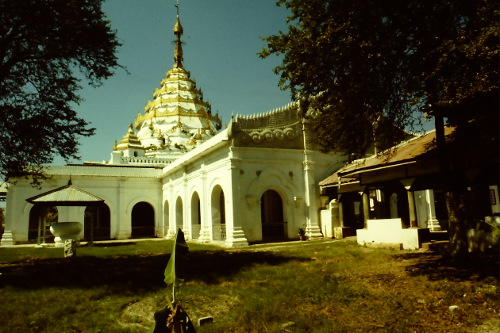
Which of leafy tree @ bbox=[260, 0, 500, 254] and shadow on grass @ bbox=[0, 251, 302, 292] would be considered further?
shadow on grass @ bbox=[0, 251, 302, 292]

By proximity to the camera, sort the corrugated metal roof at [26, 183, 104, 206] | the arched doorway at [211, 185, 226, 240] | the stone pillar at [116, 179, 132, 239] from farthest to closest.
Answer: the stone pillar at [116, 179, 132, 239] < the arched doorway at [211, 185, 226, 240] < the corrugated metal roof at [26, 183, 104, 206]

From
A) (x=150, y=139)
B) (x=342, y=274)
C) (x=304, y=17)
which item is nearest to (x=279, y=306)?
(x=342, y=274)

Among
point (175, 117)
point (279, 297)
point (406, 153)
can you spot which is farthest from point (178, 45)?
point (279, 297)

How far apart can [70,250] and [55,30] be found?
274 inches

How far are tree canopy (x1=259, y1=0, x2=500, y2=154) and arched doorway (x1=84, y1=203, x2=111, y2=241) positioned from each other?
70.7ft

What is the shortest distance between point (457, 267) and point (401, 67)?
424 cm

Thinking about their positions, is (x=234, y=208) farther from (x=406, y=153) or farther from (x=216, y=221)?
(x=406, y=153)

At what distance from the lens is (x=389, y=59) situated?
312 inches

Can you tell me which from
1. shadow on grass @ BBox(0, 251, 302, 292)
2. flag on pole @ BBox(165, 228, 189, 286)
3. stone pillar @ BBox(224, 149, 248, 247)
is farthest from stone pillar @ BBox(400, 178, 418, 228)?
flag on pole @ BBox(165, 228, 189, 286)

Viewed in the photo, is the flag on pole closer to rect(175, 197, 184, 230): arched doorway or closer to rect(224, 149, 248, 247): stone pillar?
rect(224, 149, 248, 247): stone pillar

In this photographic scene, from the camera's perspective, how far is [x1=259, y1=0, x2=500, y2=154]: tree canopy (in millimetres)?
6453

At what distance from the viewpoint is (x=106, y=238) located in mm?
26984

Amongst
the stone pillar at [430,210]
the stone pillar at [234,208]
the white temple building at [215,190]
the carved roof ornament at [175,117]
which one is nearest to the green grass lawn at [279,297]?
the stone pillar at [234,208]

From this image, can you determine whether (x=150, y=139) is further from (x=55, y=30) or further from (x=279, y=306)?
(x=279, y=306)
